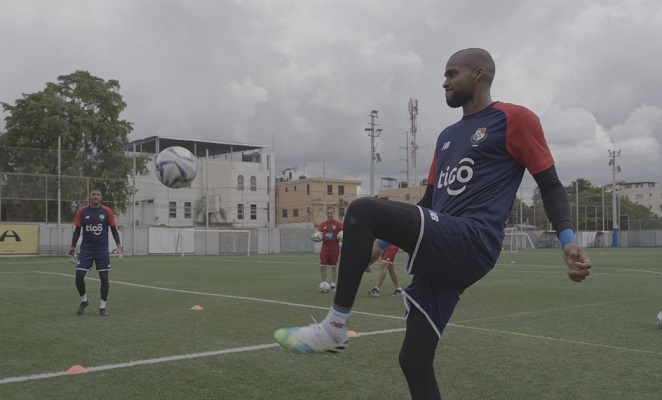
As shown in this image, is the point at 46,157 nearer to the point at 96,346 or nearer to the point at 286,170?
the point at 96,346

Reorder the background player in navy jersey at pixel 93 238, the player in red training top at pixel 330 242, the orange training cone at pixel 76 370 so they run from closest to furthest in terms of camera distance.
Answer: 1. the orange training cone at pixel 76 370
2. the background player in navy jersey at pixel 93 238
3. the player in red training top at pixel 330 242

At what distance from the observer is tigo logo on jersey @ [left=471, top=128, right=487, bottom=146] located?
3506mm

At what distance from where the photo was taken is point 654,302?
39.6 feet

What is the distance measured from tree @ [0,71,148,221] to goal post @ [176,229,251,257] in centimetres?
467

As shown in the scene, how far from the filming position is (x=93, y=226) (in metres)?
11.3

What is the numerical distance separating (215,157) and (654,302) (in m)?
66.2

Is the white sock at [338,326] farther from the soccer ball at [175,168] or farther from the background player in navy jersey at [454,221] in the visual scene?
the soccer ball at [175,168]

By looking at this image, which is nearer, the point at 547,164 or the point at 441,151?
the point at 547,164

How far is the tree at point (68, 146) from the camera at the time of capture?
120ft

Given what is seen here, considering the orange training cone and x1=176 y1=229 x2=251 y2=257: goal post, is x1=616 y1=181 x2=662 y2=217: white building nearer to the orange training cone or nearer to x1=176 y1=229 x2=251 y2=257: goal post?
x1=176 y1=229 x2=251 y2=257: goal post

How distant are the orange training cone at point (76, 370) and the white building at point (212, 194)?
35891 mm

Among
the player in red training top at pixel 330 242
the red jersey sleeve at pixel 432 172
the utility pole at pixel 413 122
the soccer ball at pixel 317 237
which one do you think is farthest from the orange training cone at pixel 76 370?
the utility pole at pixel 413 122

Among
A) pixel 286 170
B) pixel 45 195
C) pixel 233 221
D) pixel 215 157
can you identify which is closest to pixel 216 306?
pixel 45 195

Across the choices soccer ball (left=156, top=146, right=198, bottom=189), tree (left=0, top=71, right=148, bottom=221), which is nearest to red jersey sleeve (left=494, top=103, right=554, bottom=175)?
soccer ball (left=156, top=146, right=198, bottom=189)
